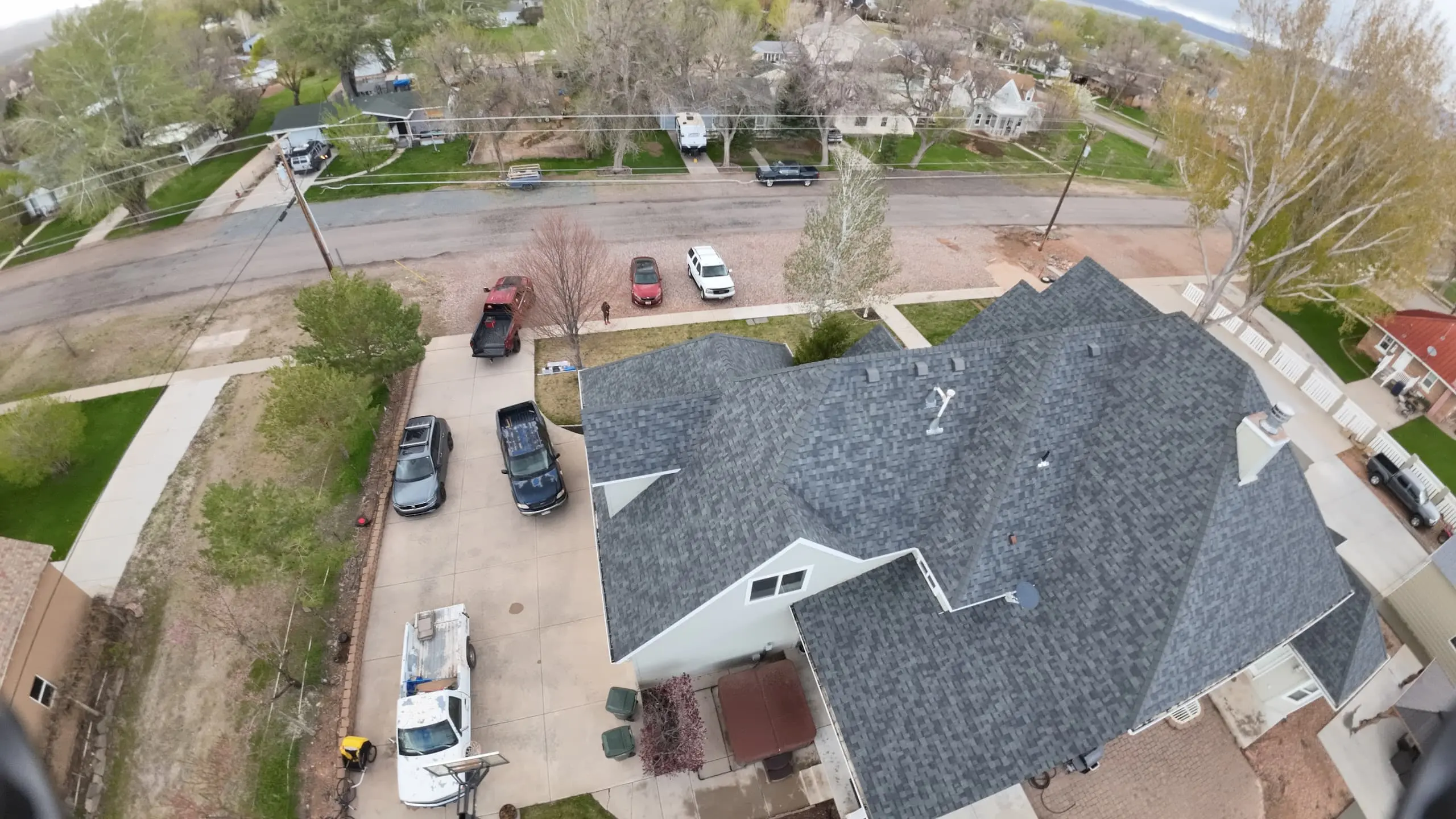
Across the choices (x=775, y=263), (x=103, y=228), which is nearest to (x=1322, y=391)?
(x=775, y=263)

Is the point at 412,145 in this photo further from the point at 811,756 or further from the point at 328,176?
the point at 811,756

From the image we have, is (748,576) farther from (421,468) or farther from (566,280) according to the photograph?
(566,280)

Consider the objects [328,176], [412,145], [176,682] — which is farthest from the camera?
[412,145]

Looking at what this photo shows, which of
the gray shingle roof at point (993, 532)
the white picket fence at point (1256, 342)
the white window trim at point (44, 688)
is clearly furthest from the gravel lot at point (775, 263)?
the gray shingle roof at point (993, 532)

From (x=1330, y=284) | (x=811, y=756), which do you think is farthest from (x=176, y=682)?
(x=1330, y=284)

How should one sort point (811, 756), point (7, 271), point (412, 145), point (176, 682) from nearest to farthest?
point (811, 756) < point (176, 682) < point (7, 271) < point (412, 145)

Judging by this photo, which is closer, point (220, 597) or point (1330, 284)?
point (220, 597)

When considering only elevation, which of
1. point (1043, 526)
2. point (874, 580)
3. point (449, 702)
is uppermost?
point (1043, 526)
